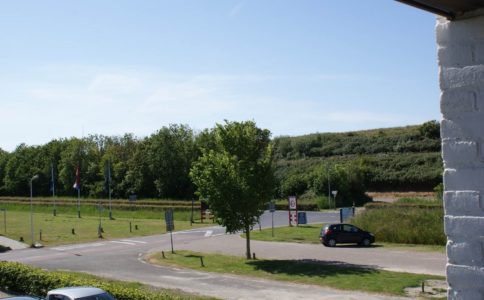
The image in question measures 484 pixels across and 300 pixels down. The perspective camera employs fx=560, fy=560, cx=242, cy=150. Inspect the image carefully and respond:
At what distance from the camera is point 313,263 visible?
26469 mm

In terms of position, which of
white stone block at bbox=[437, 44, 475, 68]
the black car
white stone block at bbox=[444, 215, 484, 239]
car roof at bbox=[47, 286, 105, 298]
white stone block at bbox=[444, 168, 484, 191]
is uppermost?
white stone block at bbox=[437, 44, 475, 68]

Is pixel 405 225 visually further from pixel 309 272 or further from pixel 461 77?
pixel 461 77

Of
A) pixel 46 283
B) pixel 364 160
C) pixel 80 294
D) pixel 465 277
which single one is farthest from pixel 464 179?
pixel 364 160

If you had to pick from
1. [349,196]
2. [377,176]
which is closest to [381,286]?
[349,196]

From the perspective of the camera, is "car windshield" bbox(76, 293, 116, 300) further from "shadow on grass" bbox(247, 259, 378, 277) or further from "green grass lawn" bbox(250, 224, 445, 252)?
"green grass lawn" bbox(250, 224, 445, 252)

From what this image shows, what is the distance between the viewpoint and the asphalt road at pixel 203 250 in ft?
68.3

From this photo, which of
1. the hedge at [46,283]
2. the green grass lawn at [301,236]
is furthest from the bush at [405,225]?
the hedge at [46,283]

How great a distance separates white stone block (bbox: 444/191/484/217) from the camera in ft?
11.4

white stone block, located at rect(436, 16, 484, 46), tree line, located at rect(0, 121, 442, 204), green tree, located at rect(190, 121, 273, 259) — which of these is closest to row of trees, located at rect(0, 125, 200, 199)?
tree line, located at rect(0, 121, 442, 204)

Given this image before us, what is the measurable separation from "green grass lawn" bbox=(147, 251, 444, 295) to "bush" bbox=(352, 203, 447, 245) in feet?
28.3

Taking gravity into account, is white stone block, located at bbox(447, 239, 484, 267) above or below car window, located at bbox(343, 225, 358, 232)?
above

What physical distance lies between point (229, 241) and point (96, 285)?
2295 cm

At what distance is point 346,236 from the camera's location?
3412 cm

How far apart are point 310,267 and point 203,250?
10.5 metres
